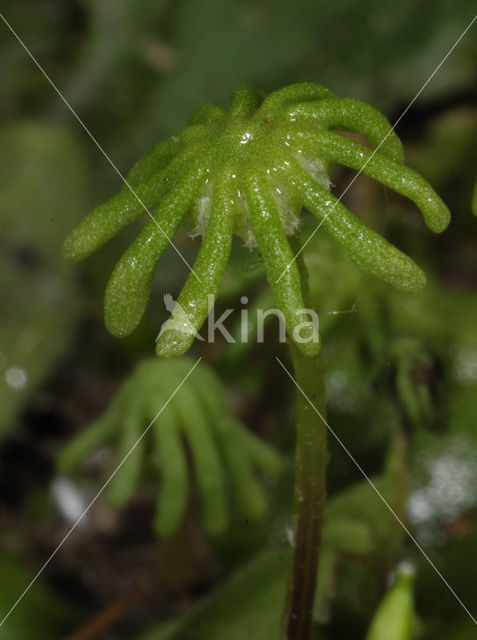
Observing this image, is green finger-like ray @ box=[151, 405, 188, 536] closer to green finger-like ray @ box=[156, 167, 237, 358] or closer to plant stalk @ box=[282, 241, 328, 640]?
plant stalk @ box=[282, 241, 328, 640]

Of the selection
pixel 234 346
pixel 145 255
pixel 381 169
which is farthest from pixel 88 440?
pixel 381 169

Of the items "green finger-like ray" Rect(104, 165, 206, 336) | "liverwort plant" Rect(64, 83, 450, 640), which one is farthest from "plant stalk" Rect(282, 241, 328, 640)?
"green finger-like ray" Rect(104, 165, 206, 336)

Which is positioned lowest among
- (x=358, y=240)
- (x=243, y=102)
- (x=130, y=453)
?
(x=130, y=453)

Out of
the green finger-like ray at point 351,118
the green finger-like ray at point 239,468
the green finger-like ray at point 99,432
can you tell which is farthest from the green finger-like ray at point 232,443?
the green finger-like ray at point 351,118

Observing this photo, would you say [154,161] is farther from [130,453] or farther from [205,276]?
[130,453]

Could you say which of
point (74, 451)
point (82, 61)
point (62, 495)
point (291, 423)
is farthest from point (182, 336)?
point (82, 61)
